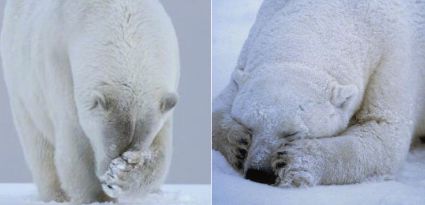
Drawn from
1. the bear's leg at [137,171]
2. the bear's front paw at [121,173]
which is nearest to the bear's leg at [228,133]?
the bear's leg at [137,171]

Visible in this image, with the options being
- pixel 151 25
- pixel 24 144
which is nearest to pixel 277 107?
pixel 151 25

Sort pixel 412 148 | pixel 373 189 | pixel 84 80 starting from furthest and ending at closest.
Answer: pixel 412 148, pixel 373 189, pixel 84 80

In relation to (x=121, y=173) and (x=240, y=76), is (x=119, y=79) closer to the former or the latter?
(x=121, y=173)

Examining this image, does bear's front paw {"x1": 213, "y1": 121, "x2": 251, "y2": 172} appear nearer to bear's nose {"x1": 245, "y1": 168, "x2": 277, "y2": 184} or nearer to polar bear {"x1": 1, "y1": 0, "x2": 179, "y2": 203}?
bear's nose {"x1": 245, "y1": 168, "x2": 277, "y2": 184}

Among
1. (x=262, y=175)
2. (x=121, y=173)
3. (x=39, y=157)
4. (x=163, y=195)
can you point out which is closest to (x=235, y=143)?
(x=262, y=175)

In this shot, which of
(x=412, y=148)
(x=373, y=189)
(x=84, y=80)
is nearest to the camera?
(x=84, y=80)

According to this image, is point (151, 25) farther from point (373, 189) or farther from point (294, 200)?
point (373, 189)

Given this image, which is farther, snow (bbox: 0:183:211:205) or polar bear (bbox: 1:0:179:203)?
snow (bbox: 0:183:211:205)

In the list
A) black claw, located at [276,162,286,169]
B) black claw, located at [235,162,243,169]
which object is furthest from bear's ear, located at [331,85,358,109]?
black claw, located at [235,162,243,169]
